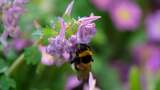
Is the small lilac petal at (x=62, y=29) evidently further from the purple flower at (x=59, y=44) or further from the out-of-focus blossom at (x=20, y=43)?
the out-of-focus blossom at (x=20, y=43)

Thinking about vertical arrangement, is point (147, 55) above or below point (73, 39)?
below

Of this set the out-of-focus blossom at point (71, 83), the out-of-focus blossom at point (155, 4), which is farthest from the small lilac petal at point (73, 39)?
the out-of-focus blossom at point (155, 4)

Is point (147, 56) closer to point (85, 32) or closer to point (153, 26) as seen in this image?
point (153, 26)

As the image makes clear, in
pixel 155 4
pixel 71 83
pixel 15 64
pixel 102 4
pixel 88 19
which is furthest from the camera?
pixel 155 4

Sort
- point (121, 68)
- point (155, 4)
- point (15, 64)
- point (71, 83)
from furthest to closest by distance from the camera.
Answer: point (155, 4) → point (121, 68) → point (71, 83) → point (15, 64)

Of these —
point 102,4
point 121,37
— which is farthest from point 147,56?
point 102,4

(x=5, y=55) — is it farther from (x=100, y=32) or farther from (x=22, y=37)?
(x=100, y=32)

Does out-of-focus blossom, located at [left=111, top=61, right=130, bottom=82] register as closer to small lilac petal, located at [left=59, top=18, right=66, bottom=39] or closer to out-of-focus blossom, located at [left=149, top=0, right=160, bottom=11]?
out-of-focus blossom, located at [left=149, top=0, right=160, bottom=11]
